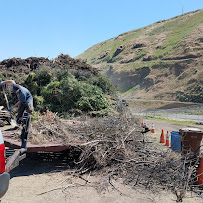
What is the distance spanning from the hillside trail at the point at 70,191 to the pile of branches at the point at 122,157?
0.23 m

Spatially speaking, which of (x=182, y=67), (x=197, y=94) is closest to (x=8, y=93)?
(x=197, y=94)

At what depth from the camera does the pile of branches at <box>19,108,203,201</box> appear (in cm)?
521

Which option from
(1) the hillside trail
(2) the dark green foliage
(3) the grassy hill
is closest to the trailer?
(1) the hillside trail

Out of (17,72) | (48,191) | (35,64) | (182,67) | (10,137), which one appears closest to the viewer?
(48,191)

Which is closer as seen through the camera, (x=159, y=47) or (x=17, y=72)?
(x=17, y=72)

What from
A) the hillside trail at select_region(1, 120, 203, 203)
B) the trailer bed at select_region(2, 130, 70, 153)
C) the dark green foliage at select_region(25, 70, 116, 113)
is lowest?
the hillside trail at select_region(1, 120, 203, 203)

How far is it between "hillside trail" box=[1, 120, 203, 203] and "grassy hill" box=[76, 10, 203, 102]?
1700 inches

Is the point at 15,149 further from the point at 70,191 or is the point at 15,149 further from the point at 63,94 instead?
the point at 63,94

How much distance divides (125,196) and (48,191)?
1612 mm

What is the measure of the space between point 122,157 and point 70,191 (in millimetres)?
1830

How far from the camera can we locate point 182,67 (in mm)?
56031

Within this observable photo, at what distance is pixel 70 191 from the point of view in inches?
187

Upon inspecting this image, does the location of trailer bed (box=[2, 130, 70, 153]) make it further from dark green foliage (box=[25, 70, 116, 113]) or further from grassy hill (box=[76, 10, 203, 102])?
grassy hill (box=[76, 10, 203, 102])

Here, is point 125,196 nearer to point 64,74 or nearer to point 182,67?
point 64,74
